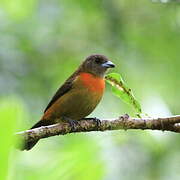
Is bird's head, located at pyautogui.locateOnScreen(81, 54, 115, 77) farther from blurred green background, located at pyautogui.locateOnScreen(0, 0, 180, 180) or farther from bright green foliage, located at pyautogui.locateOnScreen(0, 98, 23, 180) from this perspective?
bright green foliage, located at pyautogui.locateOnScreen(0, 98, 23, 180)

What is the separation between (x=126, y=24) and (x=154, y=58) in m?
0.59

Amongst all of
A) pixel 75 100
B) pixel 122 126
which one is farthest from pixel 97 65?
pixel 122 126

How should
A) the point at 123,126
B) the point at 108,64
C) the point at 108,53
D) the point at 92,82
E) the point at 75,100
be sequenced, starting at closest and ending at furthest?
the point at 123,126 < the point at 75,100 < the point at 92,82 < the point at 108,64 < the point at 108,53

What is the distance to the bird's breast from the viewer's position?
4578mm

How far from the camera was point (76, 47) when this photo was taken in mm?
6344

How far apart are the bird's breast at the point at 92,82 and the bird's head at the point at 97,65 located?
0.16 meters

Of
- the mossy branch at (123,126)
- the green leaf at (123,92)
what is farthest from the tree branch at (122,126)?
the green leaf at (123,92)

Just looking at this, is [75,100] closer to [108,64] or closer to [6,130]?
[108,64]

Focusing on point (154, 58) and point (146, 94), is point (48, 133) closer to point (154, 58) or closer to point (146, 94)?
point (146, 94)

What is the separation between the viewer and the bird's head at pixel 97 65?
5.11 m

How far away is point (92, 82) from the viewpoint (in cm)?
470

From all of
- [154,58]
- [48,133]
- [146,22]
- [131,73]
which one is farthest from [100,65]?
[48,133]

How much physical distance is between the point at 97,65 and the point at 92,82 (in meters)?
0.59

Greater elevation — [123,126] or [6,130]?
[123,126]
